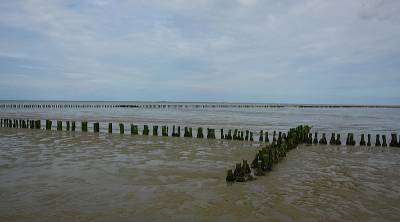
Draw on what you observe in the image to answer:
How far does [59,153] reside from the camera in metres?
12.5

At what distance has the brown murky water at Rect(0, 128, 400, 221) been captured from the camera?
19.9ft

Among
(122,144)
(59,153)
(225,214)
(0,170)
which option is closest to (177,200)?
(225,214)

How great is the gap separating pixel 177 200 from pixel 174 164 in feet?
13.0

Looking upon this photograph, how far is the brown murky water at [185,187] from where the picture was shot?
6062 millimetres

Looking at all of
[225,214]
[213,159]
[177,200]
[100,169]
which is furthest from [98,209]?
[213,159]

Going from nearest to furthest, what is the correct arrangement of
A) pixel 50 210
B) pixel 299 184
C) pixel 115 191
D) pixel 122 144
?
1. pixel 50 210
2. pixel 115 191
3. pixel 299 184
4. pixel 122 144

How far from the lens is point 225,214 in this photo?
6059 millimetres

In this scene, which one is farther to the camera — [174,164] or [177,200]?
[174,164]

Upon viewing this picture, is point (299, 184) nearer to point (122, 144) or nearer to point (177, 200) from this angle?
point (177, 200)

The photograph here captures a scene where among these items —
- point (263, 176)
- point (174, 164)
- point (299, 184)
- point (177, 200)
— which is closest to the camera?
point (177, 200)

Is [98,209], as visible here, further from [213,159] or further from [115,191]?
[213,159]

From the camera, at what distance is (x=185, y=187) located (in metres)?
7.88

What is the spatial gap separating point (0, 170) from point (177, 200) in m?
6.26

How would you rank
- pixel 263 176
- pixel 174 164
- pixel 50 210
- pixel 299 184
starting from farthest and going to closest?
pixel 174 164 → pixel 263 176 → pixel 299 184 → pixel 50 210
